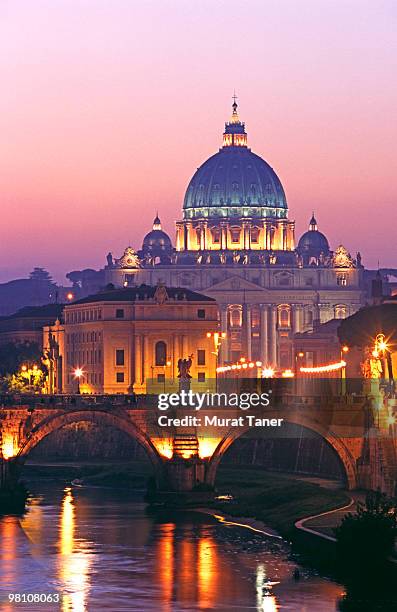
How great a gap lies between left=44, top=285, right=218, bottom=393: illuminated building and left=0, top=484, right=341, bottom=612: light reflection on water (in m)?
74.5

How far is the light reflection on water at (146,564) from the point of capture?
81938 millimetres

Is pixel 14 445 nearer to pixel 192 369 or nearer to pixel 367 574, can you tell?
pixel 367 574

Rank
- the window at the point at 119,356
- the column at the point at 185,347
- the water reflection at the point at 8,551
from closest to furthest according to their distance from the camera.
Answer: the water reflection at the point at 8,551 < the column at the point at 185,347 < the window at the point at 119,356

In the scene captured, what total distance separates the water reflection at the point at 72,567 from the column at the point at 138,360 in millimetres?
77474

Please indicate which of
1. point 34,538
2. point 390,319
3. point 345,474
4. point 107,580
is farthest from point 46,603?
point 390,319

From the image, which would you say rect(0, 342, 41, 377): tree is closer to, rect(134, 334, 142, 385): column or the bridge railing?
rect(134, 334, 142, 385): column

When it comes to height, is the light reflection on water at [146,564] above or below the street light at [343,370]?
below

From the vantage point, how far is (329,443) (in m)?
112

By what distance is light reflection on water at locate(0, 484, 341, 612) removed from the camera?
269ft

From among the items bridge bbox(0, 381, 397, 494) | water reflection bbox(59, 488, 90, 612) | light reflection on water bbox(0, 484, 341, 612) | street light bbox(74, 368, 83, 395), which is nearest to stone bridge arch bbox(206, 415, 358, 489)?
bridge bbox(0, 381, 397, 494)

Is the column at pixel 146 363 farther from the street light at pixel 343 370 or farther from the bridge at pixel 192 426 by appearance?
the bridge at pixel 192 426

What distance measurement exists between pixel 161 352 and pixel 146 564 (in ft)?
321

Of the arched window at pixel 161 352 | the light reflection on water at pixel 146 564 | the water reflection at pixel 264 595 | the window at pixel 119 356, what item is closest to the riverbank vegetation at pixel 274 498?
the light reflection on water at pixel 146 564

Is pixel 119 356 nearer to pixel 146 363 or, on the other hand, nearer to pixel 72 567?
pixel 146 363
